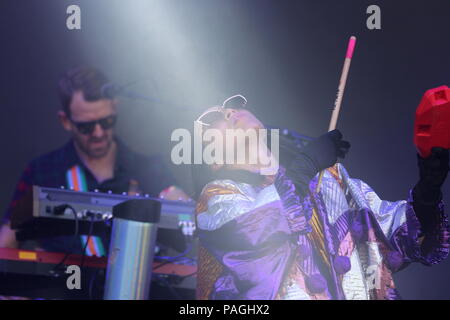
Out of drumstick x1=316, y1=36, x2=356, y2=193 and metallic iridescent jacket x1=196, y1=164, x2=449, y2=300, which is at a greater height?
drumstick x1=316, y1=36, x2=356, y2=193

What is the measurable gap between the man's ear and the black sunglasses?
0.07ft

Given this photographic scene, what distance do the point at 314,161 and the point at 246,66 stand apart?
35.3 inches

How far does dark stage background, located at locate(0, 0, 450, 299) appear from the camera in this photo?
2.75 meters

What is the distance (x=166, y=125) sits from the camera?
2932 millimetres

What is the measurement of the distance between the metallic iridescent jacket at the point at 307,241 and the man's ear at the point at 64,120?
1.09 m

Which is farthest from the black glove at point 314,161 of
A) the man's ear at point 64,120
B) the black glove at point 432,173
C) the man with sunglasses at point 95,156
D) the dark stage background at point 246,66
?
the man's ear at point 64,120

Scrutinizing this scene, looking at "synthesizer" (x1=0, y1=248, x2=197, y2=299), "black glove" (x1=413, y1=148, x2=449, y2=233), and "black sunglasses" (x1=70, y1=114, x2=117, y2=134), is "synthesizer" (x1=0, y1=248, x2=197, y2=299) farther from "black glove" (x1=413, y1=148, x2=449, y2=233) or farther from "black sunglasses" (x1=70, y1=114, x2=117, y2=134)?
"black glove" (x1=413, y1=148, x2=449, y2=233)

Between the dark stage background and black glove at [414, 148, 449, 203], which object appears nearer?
black glove at [414, 148, 449, 203]

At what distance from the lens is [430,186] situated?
1973mm

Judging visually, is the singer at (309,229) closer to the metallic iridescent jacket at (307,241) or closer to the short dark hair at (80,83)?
the metallic iridescent jacket at (307,241)

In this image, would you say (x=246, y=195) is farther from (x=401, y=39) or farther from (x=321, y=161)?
(x=401, y=39)

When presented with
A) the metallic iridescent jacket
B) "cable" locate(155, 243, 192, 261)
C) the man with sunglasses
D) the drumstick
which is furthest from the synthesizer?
the drumstick

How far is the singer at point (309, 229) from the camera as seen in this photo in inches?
75.3
